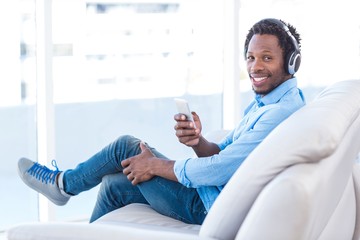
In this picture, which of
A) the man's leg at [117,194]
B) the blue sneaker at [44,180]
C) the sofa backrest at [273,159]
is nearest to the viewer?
the sofa backrest at [273,159]

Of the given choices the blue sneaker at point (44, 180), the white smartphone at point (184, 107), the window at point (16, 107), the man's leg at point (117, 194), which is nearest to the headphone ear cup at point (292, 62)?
the white smartphone at point (184, 107)

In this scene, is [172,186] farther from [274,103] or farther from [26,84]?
[26,84]

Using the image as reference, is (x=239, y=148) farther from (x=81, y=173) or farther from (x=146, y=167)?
(x=81, y=173)

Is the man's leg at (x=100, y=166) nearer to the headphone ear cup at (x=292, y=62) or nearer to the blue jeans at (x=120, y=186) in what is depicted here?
the blue jeans at (x=120, y=186)

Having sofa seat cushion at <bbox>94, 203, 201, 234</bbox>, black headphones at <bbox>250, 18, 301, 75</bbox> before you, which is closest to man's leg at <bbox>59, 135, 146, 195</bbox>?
sofa seat cushion at <bbox>94, 203, 201, 234</bbox>

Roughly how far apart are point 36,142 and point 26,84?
13.2 inches

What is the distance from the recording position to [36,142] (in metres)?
4.65

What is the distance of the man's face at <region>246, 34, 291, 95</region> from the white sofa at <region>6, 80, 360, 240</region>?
17.4 inches

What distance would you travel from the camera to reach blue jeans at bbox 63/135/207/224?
3096mm

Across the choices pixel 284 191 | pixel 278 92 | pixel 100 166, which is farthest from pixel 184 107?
pixel 284 191

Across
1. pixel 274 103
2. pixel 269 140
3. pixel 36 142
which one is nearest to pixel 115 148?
pixel 274 103

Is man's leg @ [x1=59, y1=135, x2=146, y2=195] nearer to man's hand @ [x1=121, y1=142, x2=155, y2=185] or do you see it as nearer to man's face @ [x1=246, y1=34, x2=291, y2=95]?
man's hand @ [x1=121, y1=142, x2=155, y2=185]

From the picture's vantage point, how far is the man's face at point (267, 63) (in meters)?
3.05

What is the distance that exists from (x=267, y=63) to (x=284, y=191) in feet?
3.51
